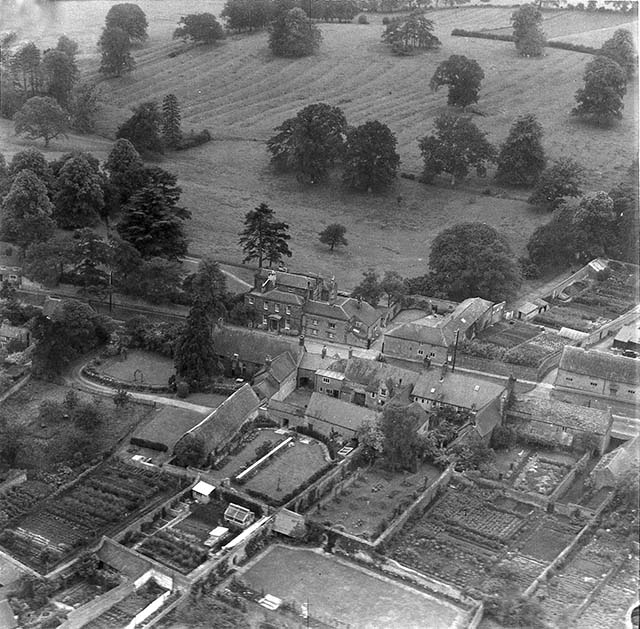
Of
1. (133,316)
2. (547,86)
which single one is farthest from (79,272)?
(547,86)

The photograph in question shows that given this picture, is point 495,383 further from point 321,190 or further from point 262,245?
point 321,190

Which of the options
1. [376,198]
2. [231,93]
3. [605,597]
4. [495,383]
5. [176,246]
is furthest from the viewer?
[231,93]

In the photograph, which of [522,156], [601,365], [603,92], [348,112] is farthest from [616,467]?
[348,112]

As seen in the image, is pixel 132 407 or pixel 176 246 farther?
pixel 176 246

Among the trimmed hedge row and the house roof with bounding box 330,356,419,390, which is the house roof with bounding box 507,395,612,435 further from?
the trimmed hedge row

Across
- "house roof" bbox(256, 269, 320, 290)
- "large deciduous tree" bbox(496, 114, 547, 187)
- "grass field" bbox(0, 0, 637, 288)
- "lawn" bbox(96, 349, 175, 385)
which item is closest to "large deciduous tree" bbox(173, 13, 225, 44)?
"grass field" bbox(0, 0, 637, 288)

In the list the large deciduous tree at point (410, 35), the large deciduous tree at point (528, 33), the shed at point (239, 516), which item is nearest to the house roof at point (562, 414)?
the shed at point (239, 516)

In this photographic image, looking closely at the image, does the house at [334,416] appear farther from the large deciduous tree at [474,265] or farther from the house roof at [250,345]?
the large deciduous tree at [474,265]
